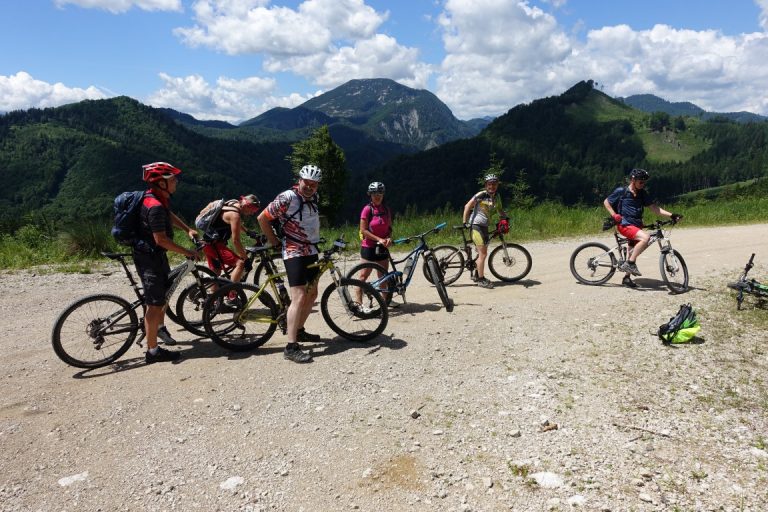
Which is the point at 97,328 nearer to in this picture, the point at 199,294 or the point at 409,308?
the point at 199,294

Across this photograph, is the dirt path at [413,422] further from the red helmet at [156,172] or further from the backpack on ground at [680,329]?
the red helmet at [156,172]

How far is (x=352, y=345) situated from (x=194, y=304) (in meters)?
2.60

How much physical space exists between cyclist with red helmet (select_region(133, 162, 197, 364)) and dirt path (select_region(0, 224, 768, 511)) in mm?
533

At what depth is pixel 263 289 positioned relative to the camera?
6.02 m

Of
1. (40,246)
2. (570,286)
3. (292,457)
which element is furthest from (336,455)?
(40,246)

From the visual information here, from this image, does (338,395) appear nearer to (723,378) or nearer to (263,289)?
(263,289)

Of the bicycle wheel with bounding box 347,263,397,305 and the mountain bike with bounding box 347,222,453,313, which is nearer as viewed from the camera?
the bicycle wheel with bounding box 347,263,397,305

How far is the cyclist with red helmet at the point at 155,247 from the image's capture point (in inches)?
208

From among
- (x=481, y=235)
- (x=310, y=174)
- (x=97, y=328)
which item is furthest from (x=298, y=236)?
(x=481, y=235)

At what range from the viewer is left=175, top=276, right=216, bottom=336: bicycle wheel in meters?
6.69

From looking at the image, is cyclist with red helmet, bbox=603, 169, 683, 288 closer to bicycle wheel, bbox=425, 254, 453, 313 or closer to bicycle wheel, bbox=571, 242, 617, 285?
bicycle wheel, bbox=571, 242, 617, 285

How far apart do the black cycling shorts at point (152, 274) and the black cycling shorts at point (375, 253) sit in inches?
123

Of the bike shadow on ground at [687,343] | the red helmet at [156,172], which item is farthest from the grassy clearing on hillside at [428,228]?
the bike shadow on ground at [687,343]

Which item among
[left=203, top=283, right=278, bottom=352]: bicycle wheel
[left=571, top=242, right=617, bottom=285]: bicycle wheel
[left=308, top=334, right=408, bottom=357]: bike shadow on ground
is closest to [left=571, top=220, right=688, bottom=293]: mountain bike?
[left=571, top=242, right=617, bottom=285]: bicycle wheel
